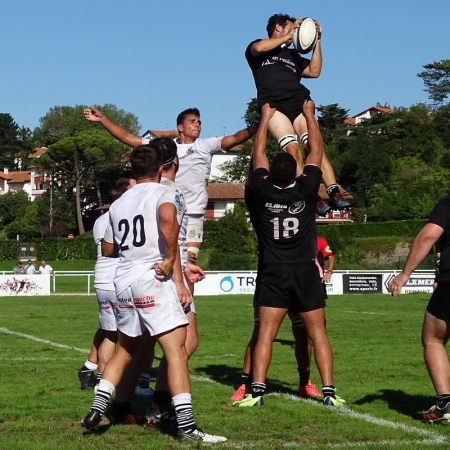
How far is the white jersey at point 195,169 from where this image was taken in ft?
31.7

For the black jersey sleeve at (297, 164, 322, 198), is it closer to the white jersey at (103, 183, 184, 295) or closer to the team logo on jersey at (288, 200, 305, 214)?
the team logo on jersey at (288, 200, 305, 214)

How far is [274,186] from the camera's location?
29.2 ft

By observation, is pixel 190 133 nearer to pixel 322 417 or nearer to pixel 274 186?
pixel 274 186

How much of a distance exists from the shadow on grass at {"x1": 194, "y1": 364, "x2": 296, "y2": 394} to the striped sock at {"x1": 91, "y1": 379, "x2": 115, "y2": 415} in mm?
3061

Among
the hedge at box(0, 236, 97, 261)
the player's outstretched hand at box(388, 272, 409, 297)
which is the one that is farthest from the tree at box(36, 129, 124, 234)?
the player's outstretched hand at box(388, 272, 409, 297)

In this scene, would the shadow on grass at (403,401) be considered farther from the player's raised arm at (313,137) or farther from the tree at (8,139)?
the tree at (8,139)

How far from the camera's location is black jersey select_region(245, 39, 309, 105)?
366 inches

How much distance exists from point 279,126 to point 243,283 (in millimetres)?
30831

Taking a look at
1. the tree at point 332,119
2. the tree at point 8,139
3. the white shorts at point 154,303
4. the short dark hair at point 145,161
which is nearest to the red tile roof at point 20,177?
the tree at point 8,139

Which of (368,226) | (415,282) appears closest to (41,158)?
(368,226)

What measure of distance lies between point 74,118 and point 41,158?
120 feet

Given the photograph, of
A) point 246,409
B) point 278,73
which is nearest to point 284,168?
point 278,73

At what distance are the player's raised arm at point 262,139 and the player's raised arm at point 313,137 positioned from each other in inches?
13.7

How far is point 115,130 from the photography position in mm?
9984
